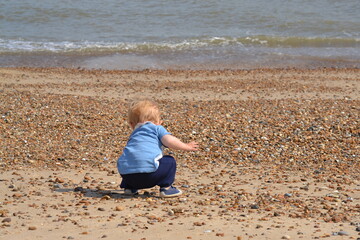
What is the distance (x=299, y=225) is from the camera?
172 inches

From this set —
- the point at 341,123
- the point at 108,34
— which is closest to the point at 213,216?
the point at 341,123

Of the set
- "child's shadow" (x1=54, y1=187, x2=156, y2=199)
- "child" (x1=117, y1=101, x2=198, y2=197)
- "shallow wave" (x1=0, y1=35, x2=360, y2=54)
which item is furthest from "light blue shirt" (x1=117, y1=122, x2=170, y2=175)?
"shallow wave" (x1=0, y1=35, x2=360, y2=54)

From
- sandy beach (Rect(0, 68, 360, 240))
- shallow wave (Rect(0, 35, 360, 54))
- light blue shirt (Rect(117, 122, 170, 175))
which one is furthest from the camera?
shallow wave (Rect(0, 35, 360, 54))

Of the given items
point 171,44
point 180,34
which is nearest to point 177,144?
point 171,44

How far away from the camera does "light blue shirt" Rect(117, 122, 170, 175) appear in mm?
5117

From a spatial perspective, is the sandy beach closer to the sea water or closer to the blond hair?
the blond hair

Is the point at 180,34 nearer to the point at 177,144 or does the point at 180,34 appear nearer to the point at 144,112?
the point at 144,112

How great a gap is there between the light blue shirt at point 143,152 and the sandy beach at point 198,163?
0.96ft

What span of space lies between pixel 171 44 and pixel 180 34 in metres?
1.46

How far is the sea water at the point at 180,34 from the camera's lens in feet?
51.9

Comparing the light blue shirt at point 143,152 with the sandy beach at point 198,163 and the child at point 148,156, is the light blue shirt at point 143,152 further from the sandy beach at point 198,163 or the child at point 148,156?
the sandy beach at point 198,163

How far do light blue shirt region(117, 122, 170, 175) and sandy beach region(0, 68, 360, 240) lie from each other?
11.6 inches

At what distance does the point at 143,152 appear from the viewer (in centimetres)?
514

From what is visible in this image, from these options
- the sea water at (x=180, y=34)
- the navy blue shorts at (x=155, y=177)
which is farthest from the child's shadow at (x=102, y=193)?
the sea water at (x=180, y=34)
